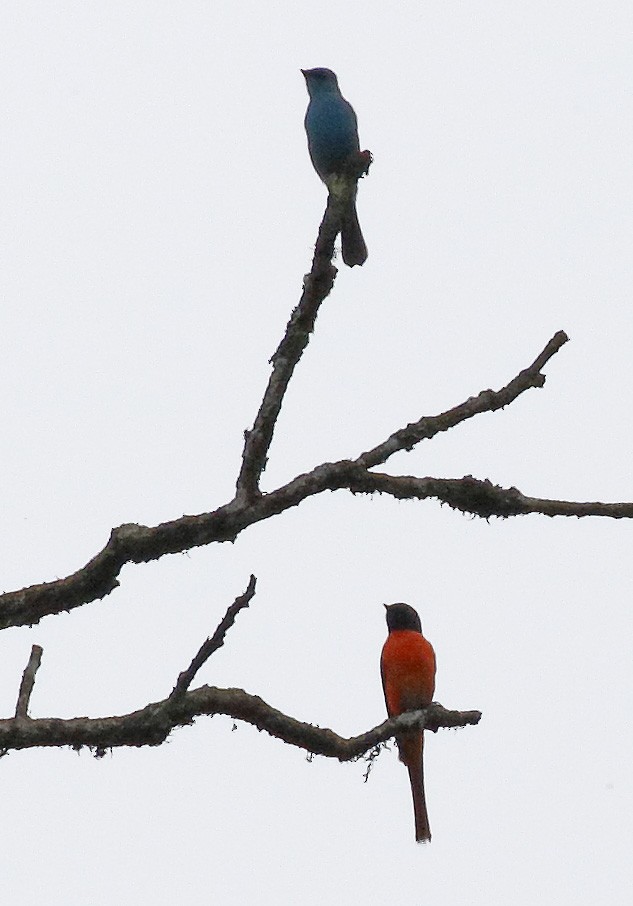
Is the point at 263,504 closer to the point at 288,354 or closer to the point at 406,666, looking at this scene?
the point at 288,354

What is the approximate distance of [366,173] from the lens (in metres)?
4.75

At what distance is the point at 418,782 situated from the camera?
6008 mm

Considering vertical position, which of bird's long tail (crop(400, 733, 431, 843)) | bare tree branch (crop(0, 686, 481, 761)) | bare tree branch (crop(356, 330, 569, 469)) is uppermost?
bare tree branch (crop(356, 330, 569, 469))

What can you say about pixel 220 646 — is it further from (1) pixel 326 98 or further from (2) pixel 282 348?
(1) pixel 326 98

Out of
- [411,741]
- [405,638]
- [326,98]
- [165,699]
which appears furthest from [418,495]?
[326,98]

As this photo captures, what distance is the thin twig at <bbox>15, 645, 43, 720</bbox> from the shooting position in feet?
11.9

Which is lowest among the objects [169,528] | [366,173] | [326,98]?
Result: [169,528]

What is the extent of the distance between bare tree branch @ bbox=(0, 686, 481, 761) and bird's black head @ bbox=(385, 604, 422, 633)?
3543 millimetres

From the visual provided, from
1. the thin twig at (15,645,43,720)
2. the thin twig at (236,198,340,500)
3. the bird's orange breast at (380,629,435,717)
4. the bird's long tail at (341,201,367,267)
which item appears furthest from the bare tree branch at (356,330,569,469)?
the bird's orange breast at (380,629,435,717)

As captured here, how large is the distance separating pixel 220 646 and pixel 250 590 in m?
0.17

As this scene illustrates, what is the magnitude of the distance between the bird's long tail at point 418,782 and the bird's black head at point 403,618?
5.05 feet

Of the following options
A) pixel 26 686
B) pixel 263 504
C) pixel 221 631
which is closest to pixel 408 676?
pixel 263 504

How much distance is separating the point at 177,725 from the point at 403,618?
4.00m

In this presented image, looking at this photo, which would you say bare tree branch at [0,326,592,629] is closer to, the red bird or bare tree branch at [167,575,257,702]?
bare tree branch at [167,575,257,702]
